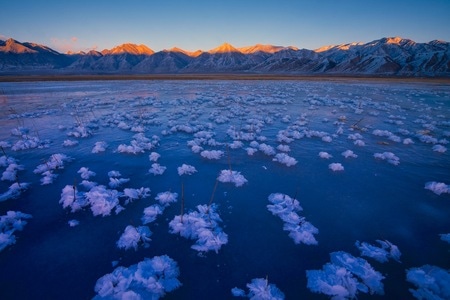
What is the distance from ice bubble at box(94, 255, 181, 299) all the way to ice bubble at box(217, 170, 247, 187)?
2.80m

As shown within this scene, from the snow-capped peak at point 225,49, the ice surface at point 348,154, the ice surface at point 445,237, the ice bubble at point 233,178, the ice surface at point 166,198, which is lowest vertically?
the ice surface at point 445,237

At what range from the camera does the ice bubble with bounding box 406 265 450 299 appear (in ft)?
10.1

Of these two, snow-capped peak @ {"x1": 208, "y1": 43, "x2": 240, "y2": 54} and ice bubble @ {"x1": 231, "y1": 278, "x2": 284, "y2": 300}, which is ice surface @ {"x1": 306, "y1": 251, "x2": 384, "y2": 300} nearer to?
ice bubble @ {"x1": 231, "y1": 278, "x2": 284, "y2": 300}

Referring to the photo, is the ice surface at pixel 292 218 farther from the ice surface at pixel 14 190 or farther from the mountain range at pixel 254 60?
the mountain range at pixel 254 60

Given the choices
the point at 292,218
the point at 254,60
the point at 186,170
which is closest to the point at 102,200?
the point at 186,170

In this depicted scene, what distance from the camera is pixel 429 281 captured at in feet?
10.6

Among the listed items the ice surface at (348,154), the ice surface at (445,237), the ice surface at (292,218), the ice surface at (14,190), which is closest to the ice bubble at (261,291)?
the ice surface at (292,218)

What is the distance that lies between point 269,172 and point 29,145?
28.0 feet

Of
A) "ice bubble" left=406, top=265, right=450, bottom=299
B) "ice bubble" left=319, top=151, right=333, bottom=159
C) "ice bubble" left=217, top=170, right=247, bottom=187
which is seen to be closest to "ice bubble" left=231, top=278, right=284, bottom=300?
"ice bubble" left=406, top=265, right=450, bottom=299

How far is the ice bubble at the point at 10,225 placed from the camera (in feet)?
12.8

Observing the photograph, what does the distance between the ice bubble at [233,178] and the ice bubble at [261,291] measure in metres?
2.82

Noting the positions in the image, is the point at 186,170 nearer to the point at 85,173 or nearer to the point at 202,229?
the point at 202,229

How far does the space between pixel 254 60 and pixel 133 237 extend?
155956 mm

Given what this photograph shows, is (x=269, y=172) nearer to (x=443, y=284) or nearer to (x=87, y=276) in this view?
(x=443, y=284)
